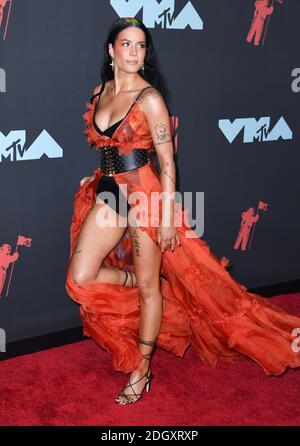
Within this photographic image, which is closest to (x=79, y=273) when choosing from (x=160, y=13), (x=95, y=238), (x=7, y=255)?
(x=95, y=238)

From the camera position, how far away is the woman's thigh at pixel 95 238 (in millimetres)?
2654

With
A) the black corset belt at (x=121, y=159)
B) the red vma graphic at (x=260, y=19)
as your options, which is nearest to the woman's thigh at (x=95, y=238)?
the black corset belt at (x=121, y=159)

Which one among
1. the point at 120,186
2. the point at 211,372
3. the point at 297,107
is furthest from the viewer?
the point at 297,107

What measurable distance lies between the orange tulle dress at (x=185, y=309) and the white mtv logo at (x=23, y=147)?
1.03 feet

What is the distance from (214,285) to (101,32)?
142 centimetres

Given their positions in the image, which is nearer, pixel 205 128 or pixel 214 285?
pixel 214 285

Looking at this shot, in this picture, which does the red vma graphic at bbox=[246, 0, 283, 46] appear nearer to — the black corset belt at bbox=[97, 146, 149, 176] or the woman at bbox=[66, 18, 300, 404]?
the woman at bbox=[66, 18, 300, 404]

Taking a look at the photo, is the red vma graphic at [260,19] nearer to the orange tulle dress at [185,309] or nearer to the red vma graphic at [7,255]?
the orange tulle dress at [185,309]

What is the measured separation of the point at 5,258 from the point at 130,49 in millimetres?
1332

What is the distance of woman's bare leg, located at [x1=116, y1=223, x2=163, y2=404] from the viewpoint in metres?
2.61

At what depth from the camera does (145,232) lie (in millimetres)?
2592

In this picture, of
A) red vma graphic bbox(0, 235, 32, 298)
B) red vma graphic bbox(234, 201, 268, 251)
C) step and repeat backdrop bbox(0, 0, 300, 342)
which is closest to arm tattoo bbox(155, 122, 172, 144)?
step and repeat backdrop bbox(0, 0, 300, 342)
